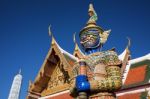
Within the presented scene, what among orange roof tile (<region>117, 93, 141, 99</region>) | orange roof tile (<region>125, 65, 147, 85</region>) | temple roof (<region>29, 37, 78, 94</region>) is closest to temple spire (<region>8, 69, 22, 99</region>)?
temple roof (<region>29, 37, 78, 94</region>)

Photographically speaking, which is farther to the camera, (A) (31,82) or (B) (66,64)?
(A) (31,82)

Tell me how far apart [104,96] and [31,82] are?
6719mm

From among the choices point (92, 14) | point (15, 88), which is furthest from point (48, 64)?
point (15, 88)

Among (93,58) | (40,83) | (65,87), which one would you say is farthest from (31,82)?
(93,58)

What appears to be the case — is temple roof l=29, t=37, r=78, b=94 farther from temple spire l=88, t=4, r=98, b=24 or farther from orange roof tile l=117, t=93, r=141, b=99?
temple spire l=88, t=4, r=98, b=24

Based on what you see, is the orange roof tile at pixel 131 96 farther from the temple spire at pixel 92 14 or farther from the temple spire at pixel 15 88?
the temple spire at pixel 15 88

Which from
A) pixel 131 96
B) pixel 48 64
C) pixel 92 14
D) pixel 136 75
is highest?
pixel 48 64

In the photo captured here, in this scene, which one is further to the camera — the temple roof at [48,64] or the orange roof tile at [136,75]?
the temple roof at [48,64]

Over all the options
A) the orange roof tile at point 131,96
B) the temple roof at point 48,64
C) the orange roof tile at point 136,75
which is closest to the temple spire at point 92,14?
the orange roof tile at point 131,96

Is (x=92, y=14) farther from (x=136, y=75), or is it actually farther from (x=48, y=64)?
(x=48, y=64)

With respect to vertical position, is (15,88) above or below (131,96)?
above

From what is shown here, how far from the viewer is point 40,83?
1099cm

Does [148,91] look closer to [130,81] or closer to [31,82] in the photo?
[130,81]

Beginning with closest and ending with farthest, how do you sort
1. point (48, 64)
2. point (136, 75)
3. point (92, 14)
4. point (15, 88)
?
point (92, 14) → point (136, 75) → point (48, 64) → point (15, 88)
